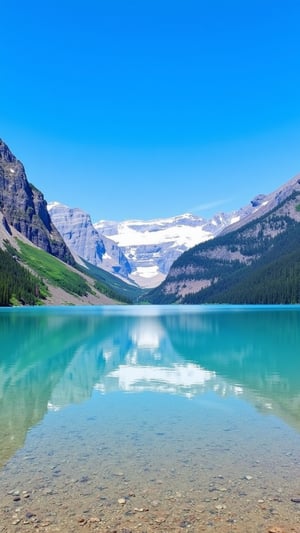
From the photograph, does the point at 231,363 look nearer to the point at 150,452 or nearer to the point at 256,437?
the point at 256,437

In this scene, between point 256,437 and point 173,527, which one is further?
point 256,437

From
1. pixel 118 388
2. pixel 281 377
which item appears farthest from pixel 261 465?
pixel 281 377

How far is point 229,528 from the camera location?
37.8ft

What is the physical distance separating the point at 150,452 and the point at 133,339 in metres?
56.4

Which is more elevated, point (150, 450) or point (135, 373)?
point (150, 450)

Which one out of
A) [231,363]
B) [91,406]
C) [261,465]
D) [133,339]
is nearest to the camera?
[261,465]

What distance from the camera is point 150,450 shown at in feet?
58.3

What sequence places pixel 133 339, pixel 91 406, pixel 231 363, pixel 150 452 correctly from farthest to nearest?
pixel 133 339 → pixel 231 363 → pixel 91 406 → pixel 150 452

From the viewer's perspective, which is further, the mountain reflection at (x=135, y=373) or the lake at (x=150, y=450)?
the mountain reflection at (x=135, y=373)

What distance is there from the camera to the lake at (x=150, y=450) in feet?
39.9

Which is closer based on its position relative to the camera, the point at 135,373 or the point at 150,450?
the point at 150,450

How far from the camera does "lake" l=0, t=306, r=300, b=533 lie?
39.9 feet

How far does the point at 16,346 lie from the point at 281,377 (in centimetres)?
3899

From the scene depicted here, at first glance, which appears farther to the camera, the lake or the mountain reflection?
the mountain reflection
